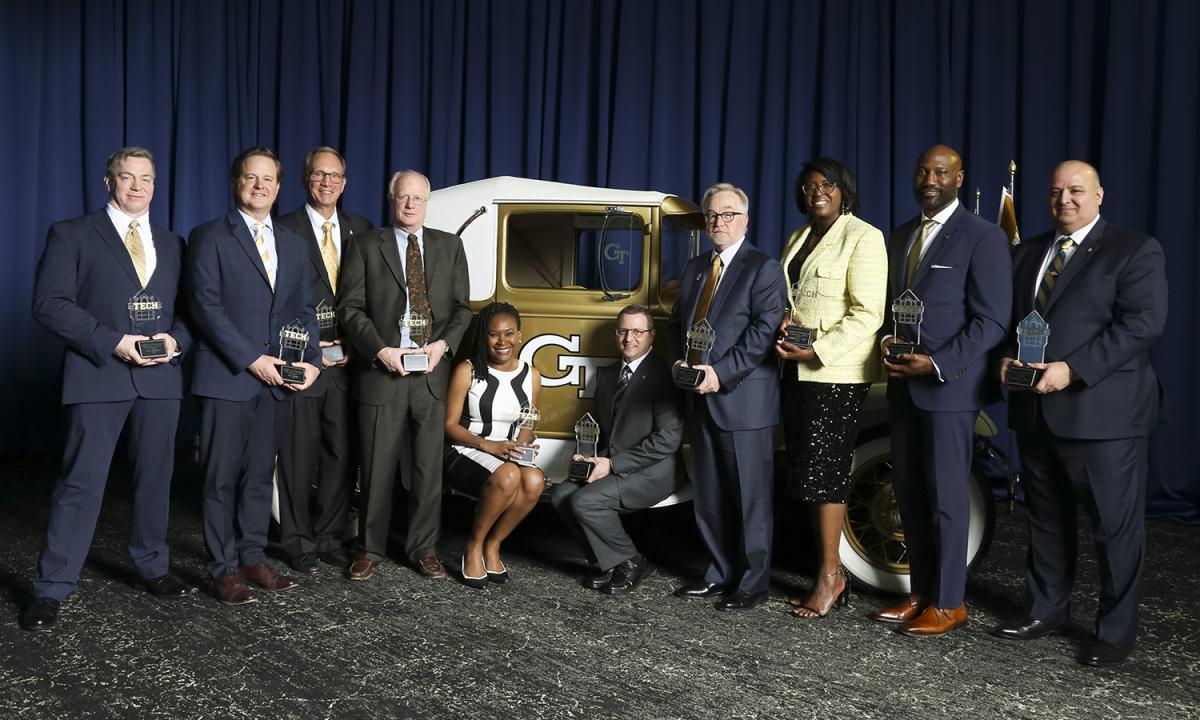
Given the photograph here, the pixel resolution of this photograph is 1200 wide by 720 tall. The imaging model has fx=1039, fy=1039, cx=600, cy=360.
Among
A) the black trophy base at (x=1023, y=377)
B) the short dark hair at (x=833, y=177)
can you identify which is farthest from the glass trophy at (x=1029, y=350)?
the short dark hair at (x=833, y=177)

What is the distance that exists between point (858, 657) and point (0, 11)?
7.63m

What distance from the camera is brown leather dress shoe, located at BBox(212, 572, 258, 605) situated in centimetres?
437

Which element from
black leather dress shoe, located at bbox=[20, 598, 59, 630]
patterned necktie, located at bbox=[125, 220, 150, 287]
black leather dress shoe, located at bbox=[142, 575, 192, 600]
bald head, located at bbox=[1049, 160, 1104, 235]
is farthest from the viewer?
black leather dress shoe, located at bbox=[142, 575, 192, 600]

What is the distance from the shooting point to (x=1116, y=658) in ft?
12.7

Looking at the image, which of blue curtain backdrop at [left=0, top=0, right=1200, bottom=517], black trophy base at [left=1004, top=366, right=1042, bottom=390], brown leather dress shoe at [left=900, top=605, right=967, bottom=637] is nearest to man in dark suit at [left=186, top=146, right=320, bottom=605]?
brown leather dress shoe at [left=900, top=605, right=967, bottom=637]

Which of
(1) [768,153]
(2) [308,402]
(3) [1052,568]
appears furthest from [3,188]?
(3) [1052,568]

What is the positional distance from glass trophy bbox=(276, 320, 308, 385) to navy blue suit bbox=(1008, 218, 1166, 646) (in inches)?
113

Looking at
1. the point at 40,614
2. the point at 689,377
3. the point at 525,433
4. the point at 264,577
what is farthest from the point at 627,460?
the point at 40,614

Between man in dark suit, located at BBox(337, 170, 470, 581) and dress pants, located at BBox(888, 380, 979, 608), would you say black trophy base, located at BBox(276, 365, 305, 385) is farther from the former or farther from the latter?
dress pants, located at BBox(888, 380, 979, 608)

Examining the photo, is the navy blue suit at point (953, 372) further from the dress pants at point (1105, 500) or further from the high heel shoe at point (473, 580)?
the high heel shoe at point (473, 580)

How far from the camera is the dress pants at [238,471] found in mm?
4344

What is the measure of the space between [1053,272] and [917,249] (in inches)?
20.4

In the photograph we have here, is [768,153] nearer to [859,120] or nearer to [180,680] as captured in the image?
[859,120]

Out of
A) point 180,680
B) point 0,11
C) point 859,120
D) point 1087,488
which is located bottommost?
point 180,680
